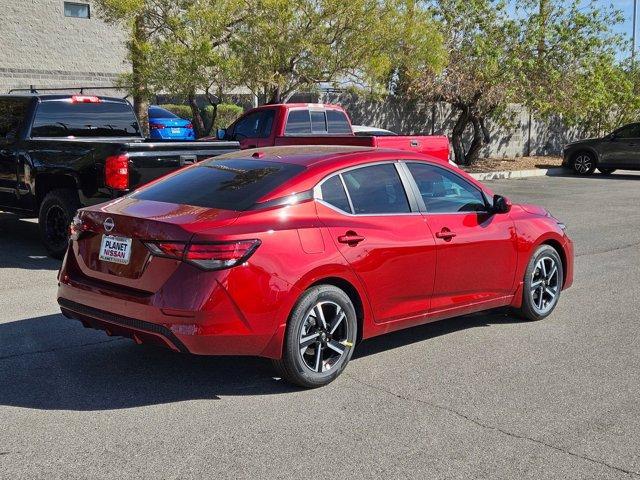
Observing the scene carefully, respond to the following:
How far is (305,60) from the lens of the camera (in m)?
18.3

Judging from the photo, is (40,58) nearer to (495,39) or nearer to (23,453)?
(495,39)

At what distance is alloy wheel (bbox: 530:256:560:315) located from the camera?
719 centimetres

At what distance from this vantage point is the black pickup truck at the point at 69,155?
903 centimetres

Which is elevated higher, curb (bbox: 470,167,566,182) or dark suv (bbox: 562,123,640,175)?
dark suv (bbox: 562,123,640,175)

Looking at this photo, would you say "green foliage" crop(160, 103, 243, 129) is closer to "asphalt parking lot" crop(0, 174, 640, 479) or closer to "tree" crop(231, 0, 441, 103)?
"tree" crop(231, 0, 441, 103)

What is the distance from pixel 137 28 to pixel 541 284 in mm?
12851

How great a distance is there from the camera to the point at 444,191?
6488 millimetres

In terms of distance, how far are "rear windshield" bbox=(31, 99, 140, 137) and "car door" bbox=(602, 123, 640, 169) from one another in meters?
17.2

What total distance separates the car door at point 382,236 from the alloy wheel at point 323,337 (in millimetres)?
303

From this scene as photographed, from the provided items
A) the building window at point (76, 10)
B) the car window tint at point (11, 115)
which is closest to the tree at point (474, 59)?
the building window at point (76, 10)

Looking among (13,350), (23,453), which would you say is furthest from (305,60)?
(23,453)

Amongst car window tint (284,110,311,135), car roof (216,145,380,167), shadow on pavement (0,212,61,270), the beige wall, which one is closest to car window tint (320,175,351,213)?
car roof (216,145,380,167)

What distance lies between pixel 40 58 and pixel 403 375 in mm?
24263

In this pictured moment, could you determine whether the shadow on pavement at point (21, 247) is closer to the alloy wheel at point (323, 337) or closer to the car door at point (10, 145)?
the car door at point (10, 145)
